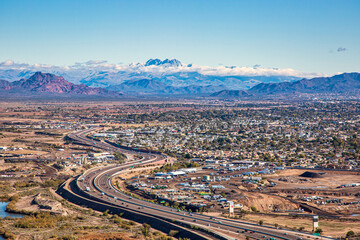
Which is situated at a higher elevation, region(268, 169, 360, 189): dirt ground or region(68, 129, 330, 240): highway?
region(68, 129, 330, 240): highway

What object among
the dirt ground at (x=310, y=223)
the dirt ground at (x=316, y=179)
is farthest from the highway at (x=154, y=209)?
the dirt ground at (x=316, y=179)

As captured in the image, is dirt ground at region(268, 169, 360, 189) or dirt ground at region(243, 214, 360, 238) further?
dirt ground at region(268, 169, 360, 189)

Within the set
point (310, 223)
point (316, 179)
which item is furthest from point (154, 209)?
point (316, 179)

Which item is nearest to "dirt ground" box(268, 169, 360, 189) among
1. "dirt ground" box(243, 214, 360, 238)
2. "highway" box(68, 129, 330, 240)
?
"dirt ground" box(243, 214, 360, 238)

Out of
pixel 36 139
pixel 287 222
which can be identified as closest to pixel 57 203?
pixel 287 222

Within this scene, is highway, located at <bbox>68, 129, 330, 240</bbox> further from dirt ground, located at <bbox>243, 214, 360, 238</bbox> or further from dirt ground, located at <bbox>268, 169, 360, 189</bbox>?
dirt ground, located at <bbox>268, 169, 360, 189</bbox>

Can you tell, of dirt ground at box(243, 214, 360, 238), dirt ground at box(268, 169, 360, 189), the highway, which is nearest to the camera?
the highway

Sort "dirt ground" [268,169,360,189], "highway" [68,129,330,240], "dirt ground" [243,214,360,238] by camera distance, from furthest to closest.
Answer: "dirt ground" [268,169,360,189]
"dirt ground" [243,214,360,238]
"highway" [68,129,330,240]

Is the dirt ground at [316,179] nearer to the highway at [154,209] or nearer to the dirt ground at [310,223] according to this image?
the dirt ground at [310,223]

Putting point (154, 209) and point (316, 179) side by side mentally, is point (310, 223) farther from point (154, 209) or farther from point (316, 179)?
point (316, 179)
